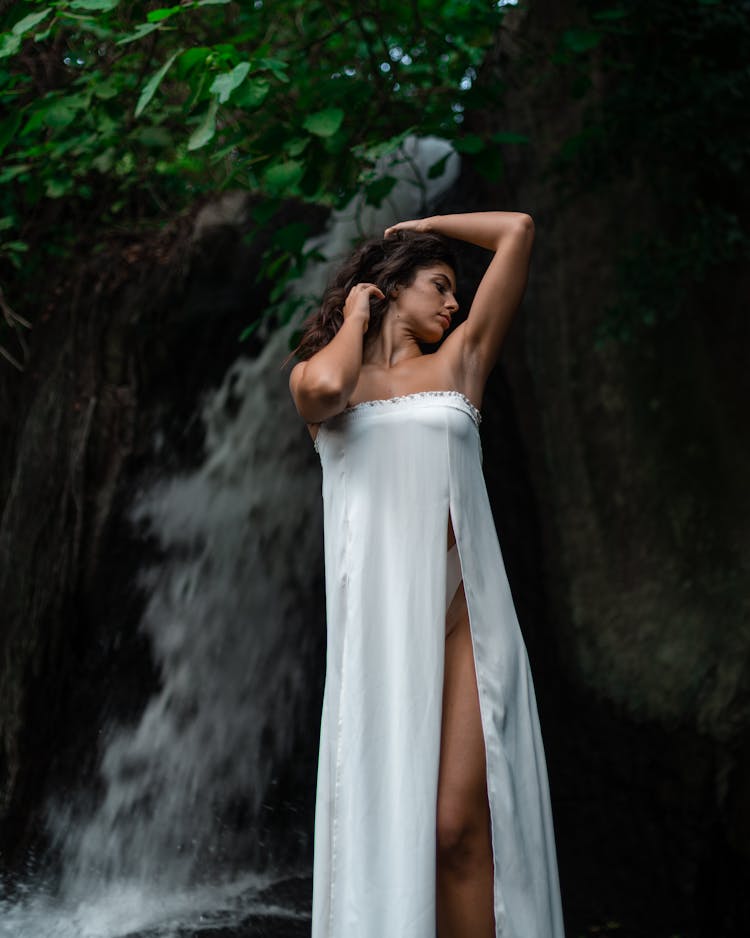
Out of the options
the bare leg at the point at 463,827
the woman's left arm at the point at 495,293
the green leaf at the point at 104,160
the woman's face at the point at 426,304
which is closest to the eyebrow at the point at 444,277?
the woman's face at the point at 426,304

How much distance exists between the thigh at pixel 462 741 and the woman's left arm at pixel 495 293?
73 centimetres

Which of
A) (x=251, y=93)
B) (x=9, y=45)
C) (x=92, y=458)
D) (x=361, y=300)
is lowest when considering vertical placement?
(x=361, y=300)

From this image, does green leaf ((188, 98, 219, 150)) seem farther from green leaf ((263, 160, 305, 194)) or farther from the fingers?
the fingers

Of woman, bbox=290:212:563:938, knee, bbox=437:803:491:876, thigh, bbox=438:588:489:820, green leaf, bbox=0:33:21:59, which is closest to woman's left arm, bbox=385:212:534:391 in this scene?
woman, bbox=290:212:563:938

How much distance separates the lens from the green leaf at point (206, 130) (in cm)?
331

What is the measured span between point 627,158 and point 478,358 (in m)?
2.39

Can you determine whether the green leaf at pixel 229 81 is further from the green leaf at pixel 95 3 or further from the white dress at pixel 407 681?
the white dress at pixel 407 681

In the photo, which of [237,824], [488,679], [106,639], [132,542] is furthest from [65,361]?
[488,679]

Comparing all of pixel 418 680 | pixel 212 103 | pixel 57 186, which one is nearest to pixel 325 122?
pixel 212 103

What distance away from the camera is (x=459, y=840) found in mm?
2408

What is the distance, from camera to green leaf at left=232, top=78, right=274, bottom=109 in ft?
10.9

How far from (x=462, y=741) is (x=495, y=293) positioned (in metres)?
1.16

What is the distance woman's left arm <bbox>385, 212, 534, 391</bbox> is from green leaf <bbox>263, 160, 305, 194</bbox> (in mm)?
1022

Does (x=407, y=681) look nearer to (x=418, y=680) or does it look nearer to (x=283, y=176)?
(x=418, y=680)
